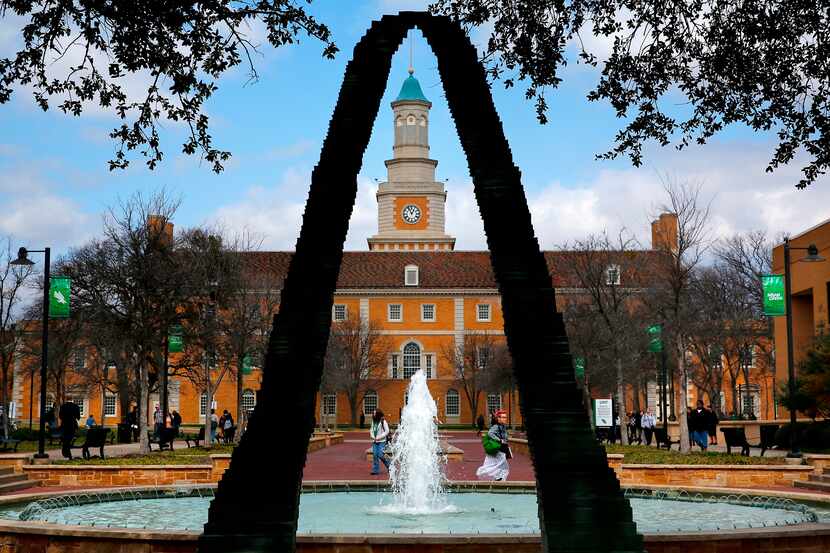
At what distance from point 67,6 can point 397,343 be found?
7401 centimetres

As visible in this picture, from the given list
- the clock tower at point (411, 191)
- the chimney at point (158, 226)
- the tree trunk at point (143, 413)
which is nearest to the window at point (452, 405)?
the clock tower at point (411, 191)

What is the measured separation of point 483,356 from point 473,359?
30.4 inches

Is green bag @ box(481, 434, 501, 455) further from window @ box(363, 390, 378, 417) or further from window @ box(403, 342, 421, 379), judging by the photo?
window @ box(403, 342, 421, 379)

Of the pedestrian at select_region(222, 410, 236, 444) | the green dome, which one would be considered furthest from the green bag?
the green dome

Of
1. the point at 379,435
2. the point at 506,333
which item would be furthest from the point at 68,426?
the point at 506,333

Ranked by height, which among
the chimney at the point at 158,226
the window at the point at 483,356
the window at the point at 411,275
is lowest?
the window at the point at 483,356

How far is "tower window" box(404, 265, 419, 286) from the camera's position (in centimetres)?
8294

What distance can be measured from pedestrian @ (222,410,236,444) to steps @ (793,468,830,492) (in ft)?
80.8

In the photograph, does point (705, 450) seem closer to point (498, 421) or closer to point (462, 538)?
point (498, 421)

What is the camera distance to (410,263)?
Result: 3339 inches

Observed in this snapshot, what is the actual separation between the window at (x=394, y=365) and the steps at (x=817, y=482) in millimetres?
62399

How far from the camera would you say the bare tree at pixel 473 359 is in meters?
75.7

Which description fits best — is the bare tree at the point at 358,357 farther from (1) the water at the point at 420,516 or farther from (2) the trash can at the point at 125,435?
(1) the water at the point at 420,516

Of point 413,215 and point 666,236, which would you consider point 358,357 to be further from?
point 666,236
